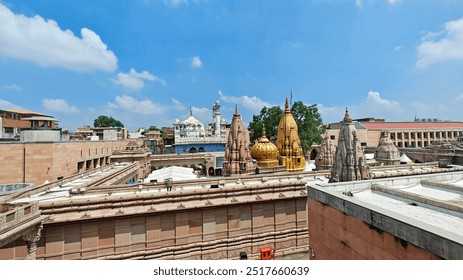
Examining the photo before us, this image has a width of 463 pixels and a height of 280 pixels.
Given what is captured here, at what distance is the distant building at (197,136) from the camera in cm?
5616

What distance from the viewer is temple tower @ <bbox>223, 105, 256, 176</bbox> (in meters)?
22.8

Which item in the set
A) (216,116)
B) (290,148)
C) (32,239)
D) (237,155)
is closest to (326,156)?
(290,148)

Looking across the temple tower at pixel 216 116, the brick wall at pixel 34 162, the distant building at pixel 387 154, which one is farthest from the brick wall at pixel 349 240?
the temple tower at pixel 216 116

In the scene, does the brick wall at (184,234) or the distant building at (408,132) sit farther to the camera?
the distant building at (408,132)

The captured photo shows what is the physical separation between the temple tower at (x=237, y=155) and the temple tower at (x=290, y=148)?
238 inches

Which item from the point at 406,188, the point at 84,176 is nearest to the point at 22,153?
the point at 84,176

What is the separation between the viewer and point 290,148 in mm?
27562

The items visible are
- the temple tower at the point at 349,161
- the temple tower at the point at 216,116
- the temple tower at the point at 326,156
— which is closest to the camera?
the temple tower at the point at 349,161

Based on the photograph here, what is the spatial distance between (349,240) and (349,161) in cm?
760

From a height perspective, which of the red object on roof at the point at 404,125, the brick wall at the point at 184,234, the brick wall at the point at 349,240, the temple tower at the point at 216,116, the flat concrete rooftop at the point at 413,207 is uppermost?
the temple tower at the point at 216,116

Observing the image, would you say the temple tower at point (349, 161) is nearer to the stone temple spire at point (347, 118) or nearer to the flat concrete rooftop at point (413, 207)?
the stone temple spire at point (347, 118)

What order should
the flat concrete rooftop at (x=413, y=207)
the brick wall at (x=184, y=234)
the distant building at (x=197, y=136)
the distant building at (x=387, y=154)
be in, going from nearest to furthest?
the flat concrete rooftop at (x=413, y=207)
the brick wall at (x=184, y=234)
the distant building at (x=387, y=154)
the distant building at (x=197, y=136)

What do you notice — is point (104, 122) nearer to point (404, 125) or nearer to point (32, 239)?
point (32, 239)

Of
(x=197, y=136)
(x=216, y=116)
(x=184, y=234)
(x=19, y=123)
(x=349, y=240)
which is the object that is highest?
(x=216, y=116)
